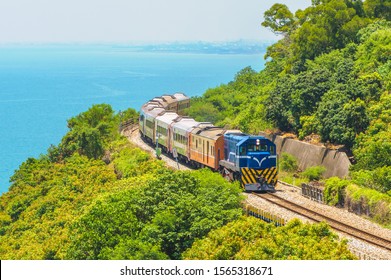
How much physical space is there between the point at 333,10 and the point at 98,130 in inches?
660

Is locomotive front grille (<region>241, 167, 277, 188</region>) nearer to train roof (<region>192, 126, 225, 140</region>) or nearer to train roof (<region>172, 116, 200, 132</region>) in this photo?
train roof (<region>192, 126, 225, 140</region>)

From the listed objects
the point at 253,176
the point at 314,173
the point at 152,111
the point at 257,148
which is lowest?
the point at 152,111

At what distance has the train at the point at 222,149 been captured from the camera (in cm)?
3130

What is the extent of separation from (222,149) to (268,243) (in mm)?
15992

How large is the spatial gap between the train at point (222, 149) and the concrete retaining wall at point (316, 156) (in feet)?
14.5

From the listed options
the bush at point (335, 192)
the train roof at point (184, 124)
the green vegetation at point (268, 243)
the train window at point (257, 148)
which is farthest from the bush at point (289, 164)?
the green vegetation at point (268, 243)

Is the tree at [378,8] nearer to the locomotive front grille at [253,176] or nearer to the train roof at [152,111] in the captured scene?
the train roof at [152,111]

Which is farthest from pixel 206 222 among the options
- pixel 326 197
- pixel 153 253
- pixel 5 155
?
pixel 5 155

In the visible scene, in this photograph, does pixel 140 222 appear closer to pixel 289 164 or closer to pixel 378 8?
pixel 289 164

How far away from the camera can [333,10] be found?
49.3m

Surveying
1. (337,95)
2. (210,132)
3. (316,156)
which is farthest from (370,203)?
(337,95)

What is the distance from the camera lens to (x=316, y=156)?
1513 inches

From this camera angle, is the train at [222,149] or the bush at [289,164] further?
the bush at [289,164]

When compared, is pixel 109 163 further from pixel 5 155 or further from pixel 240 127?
pixel 5 155
